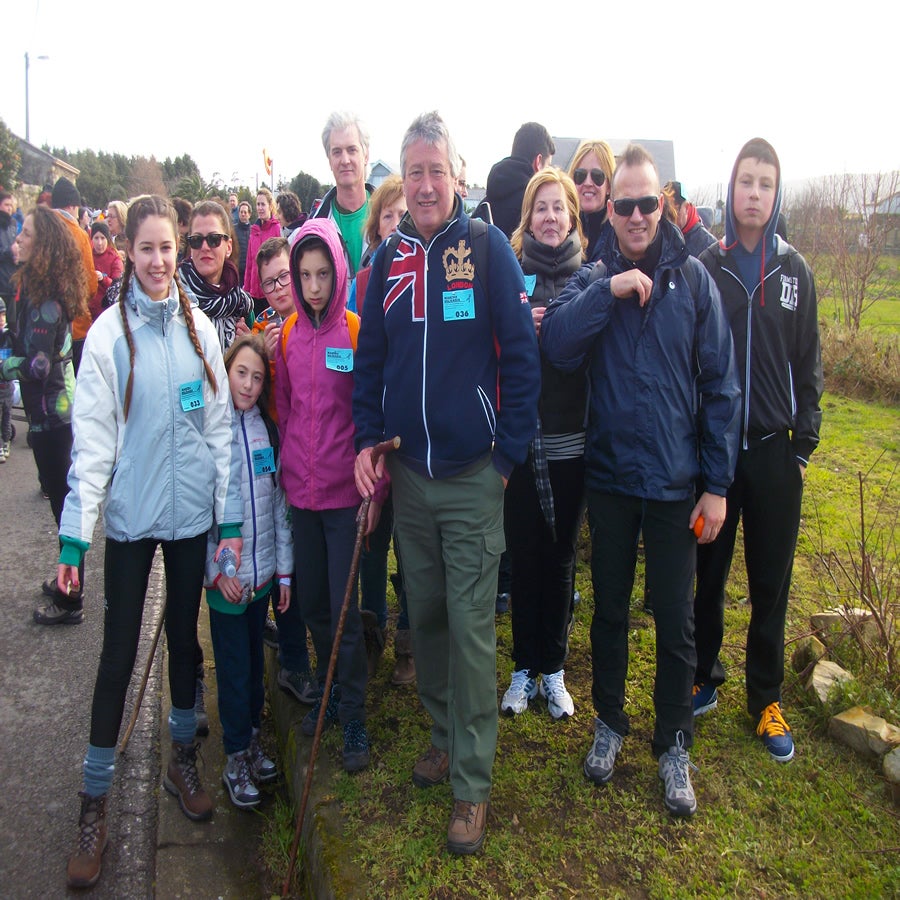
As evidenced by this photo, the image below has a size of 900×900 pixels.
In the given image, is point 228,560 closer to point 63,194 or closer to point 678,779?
point 678,779

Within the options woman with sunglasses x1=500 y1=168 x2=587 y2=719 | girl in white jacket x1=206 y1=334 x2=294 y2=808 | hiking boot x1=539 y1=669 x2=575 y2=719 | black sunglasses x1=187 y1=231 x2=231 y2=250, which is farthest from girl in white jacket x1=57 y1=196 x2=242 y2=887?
hiking boot x1=539 y1=669 x2=575 y2=719

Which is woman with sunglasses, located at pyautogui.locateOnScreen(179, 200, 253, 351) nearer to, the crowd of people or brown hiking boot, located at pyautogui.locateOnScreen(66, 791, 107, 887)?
the crowd of people

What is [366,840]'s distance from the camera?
257 cm

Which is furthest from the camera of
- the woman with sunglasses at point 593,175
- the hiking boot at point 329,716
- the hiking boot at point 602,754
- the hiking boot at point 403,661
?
the woman with sunglasses at point 593,175

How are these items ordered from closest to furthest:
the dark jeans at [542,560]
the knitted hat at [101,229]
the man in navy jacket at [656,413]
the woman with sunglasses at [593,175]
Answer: the man in navy jacket at [656,413]
the dark jeans at [542,560]
the woman with sunglasses at [593,175]
the knitted hat at [101,229]

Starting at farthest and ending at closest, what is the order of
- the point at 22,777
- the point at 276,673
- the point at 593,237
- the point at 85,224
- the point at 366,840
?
the point at 85,224 → the point at 593,237 → the point at 276,673 → the point at 22,777 → the point at 366,840

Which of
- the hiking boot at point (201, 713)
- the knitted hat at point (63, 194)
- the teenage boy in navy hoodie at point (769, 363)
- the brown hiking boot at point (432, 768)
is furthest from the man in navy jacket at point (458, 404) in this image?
the knitted hat at point (63, 194)

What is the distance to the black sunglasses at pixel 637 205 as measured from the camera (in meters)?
2.59

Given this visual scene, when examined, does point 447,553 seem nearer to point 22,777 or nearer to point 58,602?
point 22,777

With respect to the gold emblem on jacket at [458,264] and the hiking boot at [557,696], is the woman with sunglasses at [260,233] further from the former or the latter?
the hiking boot at [557,696]

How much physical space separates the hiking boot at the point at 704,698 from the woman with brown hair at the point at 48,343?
3.47 m

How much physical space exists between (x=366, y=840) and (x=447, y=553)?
1046 mm

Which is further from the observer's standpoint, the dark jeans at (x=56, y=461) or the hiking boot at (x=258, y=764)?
the dark jeans at (x=56, y=461)

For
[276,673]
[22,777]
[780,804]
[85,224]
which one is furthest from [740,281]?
[85,224]
